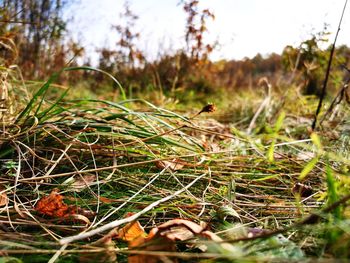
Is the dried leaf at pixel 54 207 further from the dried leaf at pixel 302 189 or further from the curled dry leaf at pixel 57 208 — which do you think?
the dried leaf at pixel 302 189

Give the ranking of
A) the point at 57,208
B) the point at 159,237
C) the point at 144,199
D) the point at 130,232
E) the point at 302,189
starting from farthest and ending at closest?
the point at 302,189 → the point at 144,199 → the point at 57,208 → the point at 130,232 → the point at 159,237

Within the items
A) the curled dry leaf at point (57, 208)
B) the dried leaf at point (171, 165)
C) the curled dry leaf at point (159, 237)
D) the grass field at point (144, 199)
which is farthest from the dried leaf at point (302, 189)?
the curled dry leaf at point (57, 208)

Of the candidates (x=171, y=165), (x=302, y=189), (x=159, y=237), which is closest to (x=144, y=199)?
(x=171, y=165)

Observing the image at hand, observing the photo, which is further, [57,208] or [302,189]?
[302,189]

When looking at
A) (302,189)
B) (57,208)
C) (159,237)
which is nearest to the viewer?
(159,237)

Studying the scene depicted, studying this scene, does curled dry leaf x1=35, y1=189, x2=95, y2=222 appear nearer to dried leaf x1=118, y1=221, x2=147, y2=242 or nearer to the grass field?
the grass field

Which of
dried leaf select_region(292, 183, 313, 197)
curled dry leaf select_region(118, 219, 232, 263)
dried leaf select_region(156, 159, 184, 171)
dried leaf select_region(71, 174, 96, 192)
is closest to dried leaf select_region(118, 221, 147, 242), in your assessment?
curled dry leaf select_region(118, 219, 232, 263)

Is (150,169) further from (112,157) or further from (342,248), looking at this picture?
(342,248)

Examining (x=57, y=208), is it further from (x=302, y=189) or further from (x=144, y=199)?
(x=302, y=189)

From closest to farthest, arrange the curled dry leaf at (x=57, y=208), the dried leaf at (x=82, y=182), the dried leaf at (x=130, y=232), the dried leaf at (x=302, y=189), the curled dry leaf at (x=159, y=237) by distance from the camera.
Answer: the curled dry leaf at (x=159, y=237)
the dried leaf at (x=130, y=232)
the curled dry leaf at (x=57, y=208)
the dried leaf at (x=82, y=182)
the dried leaf at (x=302, y=189)

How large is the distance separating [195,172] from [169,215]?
0.26 meters

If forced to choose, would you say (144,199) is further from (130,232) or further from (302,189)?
(302,189)

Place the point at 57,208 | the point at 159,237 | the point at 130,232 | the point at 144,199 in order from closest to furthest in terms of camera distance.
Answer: the point at 159,237 < the point at 130,232 < the point at 57,208 < the point at 144,199

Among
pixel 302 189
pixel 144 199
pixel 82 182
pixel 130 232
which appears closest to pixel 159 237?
pixel 130 232
